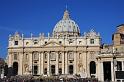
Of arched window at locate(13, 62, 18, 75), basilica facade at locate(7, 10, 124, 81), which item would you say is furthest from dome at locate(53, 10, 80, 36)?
arched window at locate(13, 62, 18, 75)

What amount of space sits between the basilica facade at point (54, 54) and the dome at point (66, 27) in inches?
753

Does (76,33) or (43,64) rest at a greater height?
(76,33)

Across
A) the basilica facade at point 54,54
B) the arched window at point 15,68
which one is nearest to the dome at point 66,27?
the basilica facade at point 54,54

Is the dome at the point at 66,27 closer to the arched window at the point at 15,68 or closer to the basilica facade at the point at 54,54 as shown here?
the basilica facade at the point at 54,54

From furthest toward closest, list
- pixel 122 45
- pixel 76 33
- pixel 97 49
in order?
pixel 76 33 < pixel 97 49 < pixel 122 45

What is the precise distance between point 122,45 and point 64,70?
20749 millimetres

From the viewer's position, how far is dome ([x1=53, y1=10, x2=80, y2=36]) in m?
126

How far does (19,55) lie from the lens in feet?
351

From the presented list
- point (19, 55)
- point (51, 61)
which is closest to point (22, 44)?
point (19, 55)

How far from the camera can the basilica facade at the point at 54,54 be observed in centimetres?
10356

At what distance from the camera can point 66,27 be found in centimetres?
12800

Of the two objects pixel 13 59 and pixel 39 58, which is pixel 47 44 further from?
pixel 13 59

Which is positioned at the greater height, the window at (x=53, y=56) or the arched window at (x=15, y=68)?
the window at (x=53, y=56)

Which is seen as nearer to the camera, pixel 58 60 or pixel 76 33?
pixel 58 60
